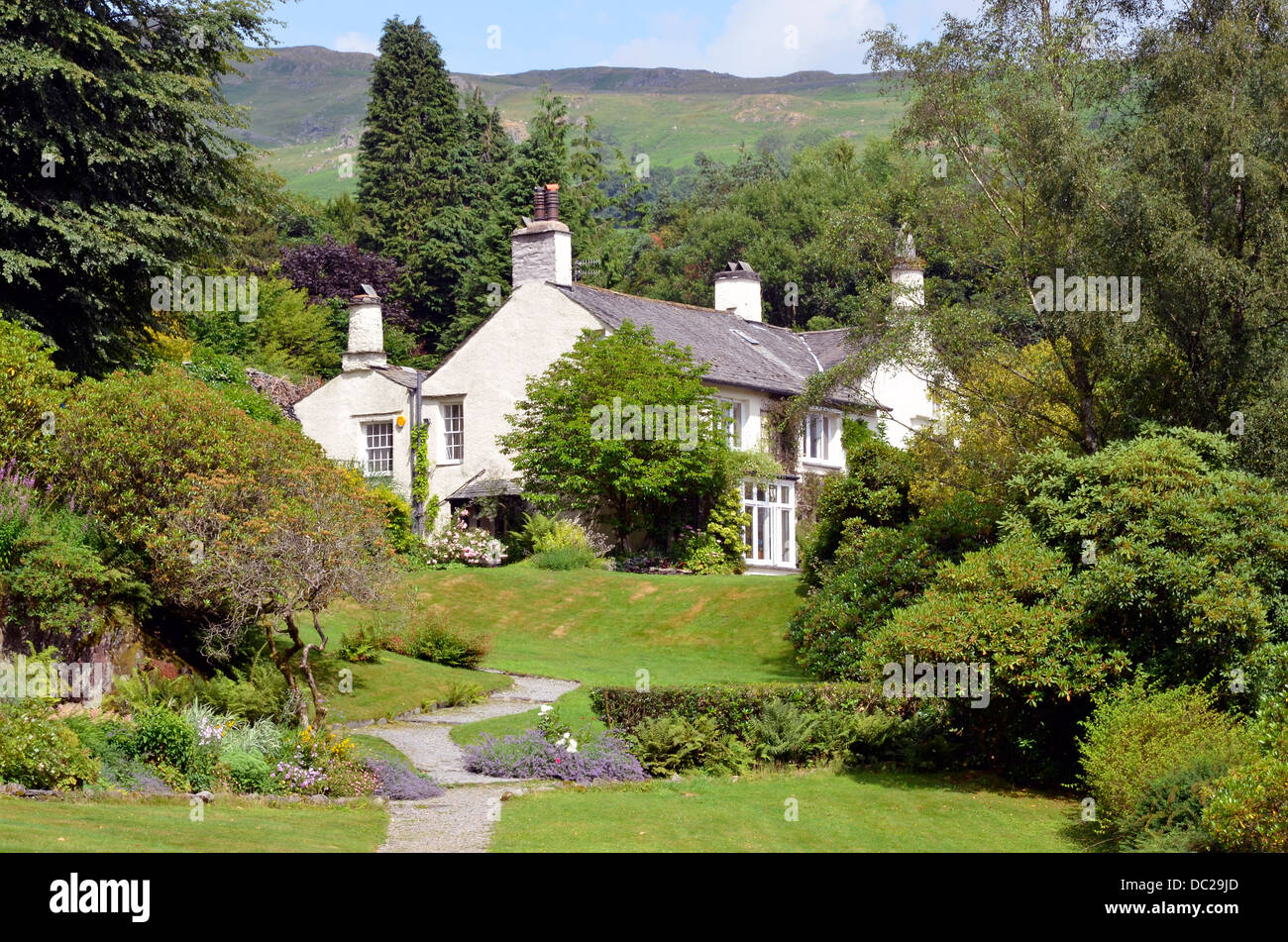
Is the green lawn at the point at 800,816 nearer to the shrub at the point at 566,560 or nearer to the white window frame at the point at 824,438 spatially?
the shrub at the point at 566,560

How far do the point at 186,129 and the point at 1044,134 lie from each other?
54.2 ft

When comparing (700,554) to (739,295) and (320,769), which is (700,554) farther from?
(320,769)

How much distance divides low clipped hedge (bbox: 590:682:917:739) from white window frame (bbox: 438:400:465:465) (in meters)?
24.4

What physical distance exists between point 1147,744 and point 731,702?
5788mm

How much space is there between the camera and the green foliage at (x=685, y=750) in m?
18.0

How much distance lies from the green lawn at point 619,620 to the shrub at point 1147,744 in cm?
1002

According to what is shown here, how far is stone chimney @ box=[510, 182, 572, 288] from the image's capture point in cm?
4247

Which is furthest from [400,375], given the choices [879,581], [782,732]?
[782,732]

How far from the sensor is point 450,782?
16.9m

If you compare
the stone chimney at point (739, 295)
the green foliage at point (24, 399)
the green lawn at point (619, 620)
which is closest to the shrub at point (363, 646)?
the green lawn at point (619, 620)

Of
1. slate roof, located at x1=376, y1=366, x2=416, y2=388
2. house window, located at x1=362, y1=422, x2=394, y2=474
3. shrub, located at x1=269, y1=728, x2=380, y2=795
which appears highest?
slate roof, located at x1=376, y1=366, x2=416, y2=388

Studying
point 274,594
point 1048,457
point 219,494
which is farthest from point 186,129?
point 1048,457

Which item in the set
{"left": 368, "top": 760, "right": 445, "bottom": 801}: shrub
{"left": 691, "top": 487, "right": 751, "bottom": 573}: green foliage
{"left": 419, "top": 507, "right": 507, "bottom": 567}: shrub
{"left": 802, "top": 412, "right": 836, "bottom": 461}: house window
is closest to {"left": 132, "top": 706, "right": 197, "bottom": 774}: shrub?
{"left": 368, "top": 760, "right": 445, "bottom": 801}: shrub

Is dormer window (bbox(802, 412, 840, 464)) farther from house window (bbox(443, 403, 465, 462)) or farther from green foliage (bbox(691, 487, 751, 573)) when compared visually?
house window (bbox(443, 403, 465, 462))
